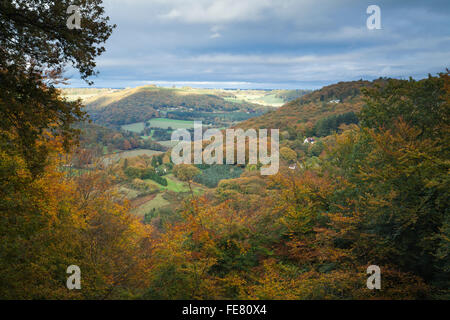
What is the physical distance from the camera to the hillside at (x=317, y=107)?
120562 mm

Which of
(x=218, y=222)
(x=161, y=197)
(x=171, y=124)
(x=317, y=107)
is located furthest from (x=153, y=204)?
(x=171, y=124)

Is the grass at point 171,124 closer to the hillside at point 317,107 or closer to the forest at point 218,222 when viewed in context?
the hillside at point 317,107

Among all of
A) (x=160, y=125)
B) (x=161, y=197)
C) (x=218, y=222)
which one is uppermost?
(x=160, y=125)

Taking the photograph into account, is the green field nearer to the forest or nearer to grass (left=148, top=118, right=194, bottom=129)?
grass (left=148, top=118, right=194, bottom=129)

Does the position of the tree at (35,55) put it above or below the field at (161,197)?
above

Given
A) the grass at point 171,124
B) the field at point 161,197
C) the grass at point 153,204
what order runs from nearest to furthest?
the field at point 161,197 → the grass at point 153,204 → the grass at point 171,124

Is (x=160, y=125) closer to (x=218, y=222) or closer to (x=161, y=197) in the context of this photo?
(x=161, y=197)

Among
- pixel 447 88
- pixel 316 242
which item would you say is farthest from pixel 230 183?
pixel 447 88

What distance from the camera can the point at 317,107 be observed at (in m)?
140

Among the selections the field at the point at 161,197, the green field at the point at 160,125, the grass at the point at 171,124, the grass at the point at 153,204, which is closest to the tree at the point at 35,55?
the field at the point at 161,197

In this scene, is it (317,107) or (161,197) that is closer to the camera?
(161,197)

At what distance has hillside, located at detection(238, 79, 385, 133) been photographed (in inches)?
4747

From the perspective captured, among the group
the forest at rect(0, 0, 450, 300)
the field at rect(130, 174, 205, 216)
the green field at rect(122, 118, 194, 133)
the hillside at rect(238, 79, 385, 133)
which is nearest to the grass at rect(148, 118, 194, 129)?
the green field at rect(122, 118, 194, 133)

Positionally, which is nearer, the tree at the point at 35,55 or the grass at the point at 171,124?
the tree at the point at 35,55
